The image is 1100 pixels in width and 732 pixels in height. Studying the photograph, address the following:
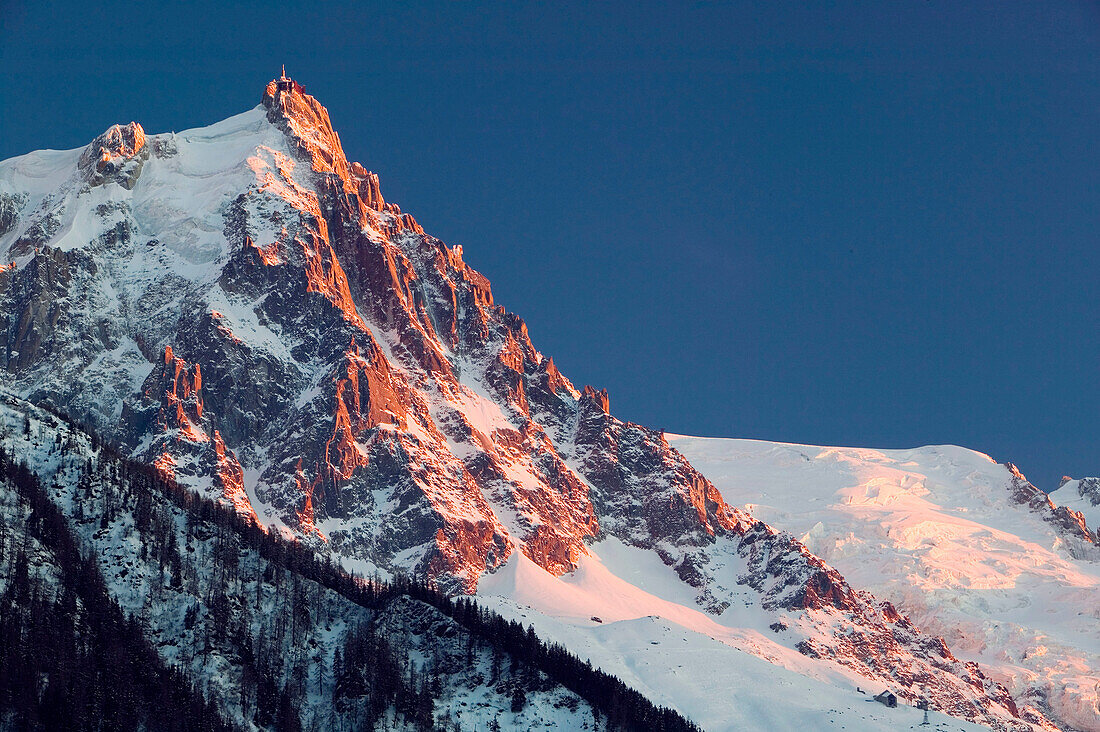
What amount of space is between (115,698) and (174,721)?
7.94 m

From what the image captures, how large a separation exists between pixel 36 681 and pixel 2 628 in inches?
484

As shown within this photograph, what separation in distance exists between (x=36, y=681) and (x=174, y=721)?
1831 cm

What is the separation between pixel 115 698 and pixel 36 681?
1057cm

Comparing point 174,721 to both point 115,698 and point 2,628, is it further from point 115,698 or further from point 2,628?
point 2,628

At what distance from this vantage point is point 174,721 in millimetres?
199750

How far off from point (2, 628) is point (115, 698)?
1681 cm

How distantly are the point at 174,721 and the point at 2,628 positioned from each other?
78.8ft

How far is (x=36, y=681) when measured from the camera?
7485 inches

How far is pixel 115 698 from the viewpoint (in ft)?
646

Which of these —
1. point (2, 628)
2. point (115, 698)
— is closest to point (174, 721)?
point (115, 698)

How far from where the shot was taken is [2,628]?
199 metres
